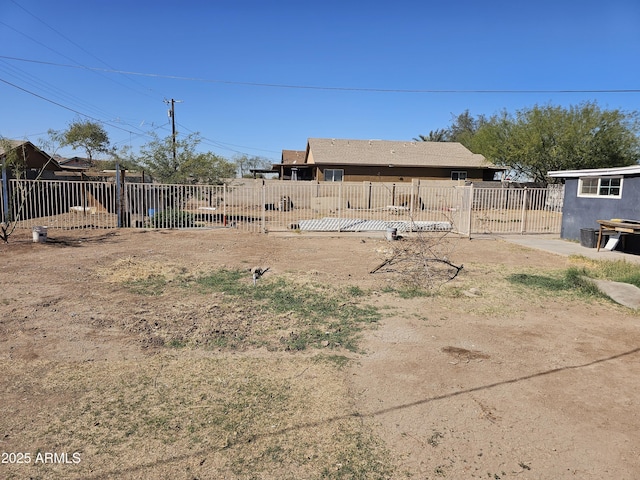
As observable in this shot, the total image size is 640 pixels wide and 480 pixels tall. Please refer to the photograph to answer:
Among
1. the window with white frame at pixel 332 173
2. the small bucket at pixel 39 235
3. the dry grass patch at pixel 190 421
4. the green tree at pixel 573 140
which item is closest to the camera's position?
the dry grass patch at pixel 190 421

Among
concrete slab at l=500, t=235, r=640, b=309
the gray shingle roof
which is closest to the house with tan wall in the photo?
the gray shingle roof

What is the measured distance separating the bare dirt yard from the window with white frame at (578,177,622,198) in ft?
23.7

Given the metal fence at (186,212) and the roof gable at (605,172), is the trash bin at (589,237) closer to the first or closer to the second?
the roof gable at (605,172)

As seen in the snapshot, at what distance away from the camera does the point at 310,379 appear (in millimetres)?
4523

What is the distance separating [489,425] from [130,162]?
75.5 feet

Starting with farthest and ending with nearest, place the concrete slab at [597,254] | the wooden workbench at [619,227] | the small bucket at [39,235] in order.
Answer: the small bucket at [39,235] < the wooden workbench at [619,227] < the concrete slab at [597,254]

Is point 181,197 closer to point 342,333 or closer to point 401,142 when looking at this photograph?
point 342,333

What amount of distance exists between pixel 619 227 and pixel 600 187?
257cm

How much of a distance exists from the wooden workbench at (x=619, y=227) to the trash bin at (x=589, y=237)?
1.42ft

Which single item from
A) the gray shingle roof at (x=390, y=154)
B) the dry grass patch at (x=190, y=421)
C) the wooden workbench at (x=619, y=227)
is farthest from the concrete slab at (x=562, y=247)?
the gray shingle roof at (x=390, y=154)

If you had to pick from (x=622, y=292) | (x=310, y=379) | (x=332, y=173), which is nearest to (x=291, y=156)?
(x=332, y=173)

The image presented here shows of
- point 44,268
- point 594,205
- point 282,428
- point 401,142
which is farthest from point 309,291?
point 401,142

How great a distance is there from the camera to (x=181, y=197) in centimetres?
1823

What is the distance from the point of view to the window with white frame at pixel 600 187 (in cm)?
1405
